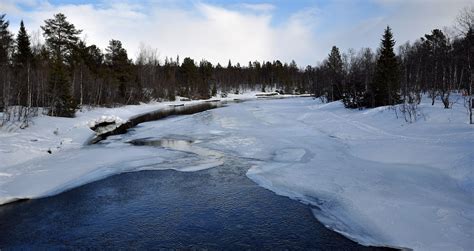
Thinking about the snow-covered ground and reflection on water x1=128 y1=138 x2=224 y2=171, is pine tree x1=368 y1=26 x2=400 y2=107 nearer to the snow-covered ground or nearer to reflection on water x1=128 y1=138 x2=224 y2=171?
the snow-covered ground

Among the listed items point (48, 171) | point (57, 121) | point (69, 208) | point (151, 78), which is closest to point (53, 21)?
point (151, 78)

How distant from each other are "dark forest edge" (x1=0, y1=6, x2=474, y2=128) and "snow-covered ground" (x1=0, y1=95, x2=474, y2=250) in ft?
9.38

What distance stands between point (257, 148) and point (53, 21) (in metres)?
42.3

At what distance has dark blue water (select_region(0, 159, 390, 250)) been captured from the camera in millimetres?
6785

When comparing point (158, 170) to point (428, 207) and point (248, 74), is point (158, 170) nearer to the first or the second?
point (428, 207)

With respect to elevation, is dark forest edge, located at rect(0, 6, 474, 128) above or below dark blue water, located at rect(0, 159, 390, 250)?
above

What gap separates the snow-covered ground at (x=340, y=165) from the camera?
7.35 metres

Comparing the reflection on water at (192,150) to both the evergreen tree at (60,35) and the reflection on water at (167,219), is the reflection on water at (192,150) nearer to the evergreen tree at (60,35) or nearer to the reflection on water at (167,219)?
the reflection on water at (167,219)

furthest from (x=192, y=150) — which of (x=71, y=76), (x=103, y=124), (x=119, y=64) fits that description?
(x=119, y=64)

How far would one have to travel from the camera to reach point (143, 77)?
5866cm

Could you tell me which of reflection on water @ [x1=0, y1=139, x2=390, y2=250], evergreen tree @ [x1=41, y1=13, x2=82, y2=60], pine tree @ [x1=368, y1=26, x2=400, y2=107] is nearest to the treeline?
evergreen tree @ [x1=41, y1=13, x2=82, y2=60]

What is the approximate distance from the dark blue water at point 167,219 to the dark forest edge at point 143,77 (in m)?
11.5

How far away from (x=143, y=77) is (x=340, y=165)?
51.1m

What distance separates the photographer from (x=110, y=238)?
7.00m
